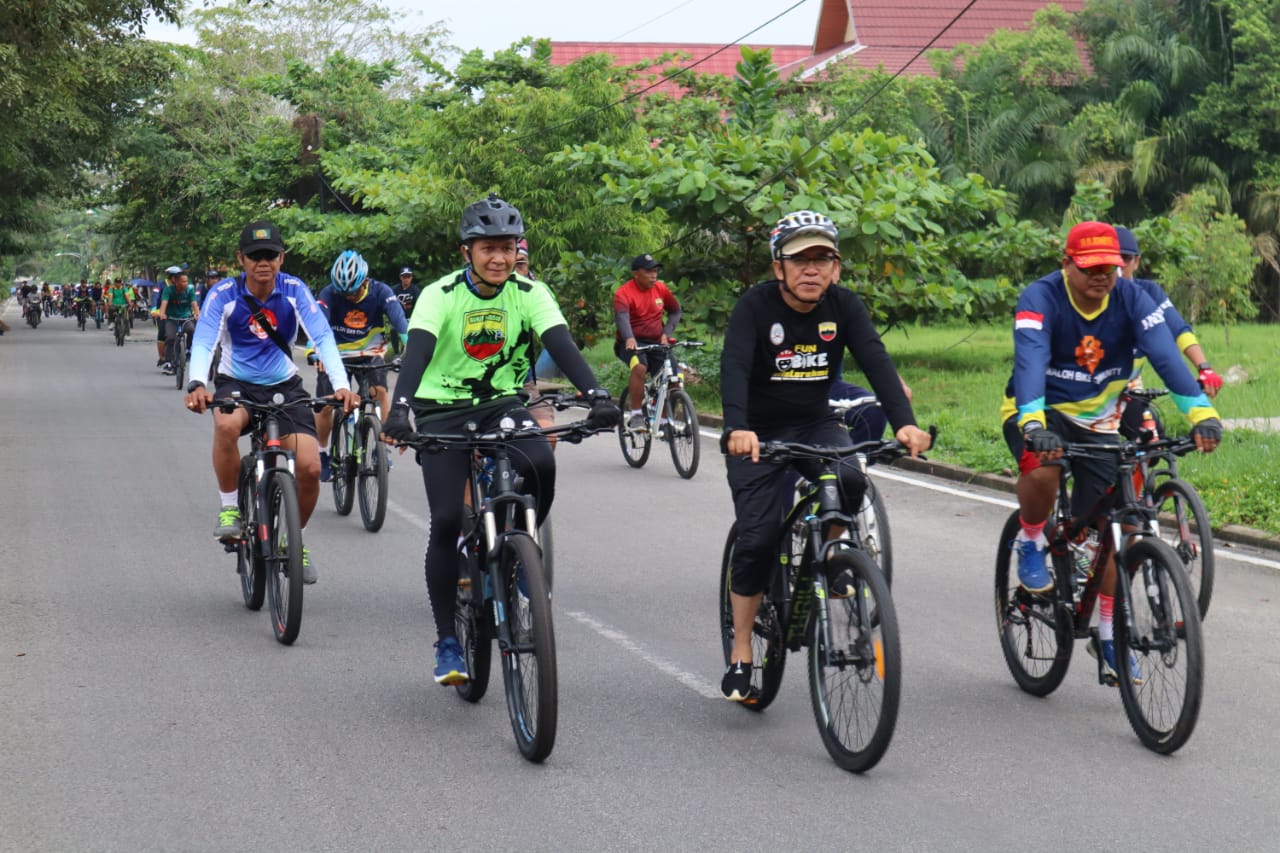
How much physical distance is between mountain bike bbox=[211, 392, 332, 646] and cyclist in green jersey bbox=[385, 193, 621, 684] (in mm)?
1235

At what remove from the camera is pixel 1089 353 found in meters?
6.44

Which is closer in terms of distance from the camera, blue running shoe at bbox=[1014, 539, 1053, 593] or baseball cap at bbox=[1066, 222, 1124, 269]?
baseball cap at bbox=[1066, 222, 1124, 269]

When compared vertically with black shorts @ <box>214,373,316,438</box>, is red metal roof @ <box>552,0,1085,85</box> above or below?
above

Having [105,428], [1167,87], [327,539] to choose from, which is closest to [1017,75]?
[1167,87]

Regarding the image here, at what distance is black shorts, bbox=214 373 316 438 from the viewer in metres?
8.30

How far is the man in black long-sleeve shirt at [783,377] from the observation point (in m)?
5.80

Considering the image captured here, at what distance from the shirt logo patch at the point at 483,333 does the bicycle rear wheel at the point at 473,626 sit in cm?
82

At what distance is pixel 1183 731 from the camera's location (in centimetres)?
553

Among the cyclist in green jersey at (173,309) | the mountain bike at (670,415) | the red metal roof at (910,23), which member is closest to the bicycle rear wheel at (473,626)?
the mountain bike at (670,415)

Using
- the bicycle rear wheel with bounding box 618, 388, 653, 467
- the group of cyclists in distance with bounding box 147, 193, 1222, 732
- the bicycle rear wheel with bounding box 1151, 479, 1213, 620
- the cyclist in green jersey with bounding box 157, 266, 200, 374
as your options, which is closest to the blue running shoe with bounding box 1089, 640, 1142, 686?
the group of cyclists in distance with bounding box 147, 193, 1222, 732

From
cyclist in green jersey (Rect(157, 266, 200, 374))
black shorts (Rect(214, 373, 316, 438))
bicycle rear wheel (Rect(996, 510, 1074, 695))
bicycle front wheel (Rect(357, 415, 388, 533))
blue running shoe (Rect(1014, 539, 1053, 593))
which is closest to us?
bicycle rear wheel (Rect(996, 510, 1074, 695))

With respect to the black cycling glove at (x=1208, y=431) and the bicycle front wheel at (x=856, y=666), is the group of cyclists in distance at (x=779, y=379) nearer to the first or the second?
the black cycling glove at (x=1208, y=431)

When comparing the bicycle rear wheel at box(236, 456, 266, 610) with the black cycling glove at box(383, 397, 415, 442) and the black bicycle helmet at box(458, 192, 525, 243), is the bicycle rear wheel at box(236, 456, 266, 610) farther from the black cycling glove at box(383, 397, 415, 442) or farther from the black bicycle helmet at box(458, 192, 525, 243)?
the black bicycle helmet at box(458, 192, 525, 243)

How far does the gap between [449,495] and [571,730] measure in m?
1.01
